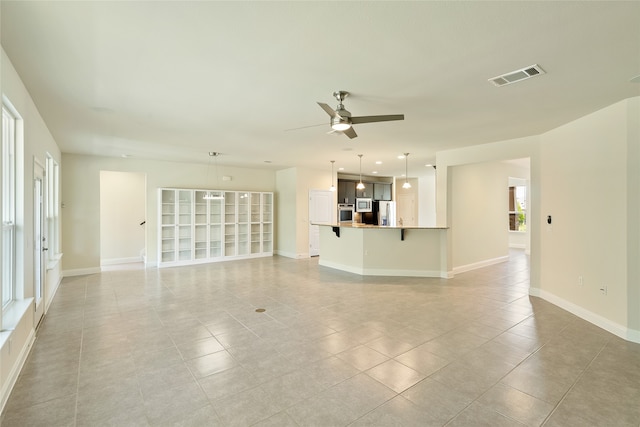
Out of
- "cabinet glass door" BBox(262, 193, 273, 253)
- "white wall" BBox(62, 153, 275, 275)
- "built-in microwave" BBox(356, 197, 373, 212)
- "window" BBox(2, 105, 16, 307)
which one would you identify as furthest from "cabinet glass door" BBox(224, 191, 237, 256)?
"window" BBox(2, 105, 16, 307)

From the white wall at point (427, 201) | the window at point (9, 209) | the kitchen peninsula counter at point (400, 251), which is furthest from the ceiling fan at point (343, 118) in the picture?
the white wall at point (427, 201)

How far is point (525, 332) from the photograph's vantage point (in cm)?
353

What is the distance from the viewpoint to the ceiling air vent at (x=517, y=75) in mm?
2596

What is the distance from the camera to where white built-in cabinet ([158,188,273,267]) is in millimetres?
7730

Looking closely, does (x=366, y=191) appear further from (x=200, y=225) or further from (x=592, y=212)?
(x=592, y=212)

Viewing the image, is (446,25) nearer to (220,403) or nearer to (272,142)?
(220,403)

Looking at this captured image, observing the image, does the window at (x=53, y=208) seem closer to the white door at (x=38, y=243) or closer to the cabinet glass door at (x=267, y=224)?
the white door at (x=38, y=243)

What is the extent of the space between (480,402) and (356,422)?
965 mm

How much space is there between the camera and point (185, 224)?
788cm

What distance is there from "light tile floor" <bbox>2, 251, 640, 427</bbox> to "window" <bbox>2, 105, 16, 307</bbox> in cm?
73

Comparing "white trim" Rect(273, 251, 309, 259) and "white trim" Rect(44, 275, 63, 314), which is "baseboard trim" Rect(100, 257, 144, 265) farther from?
"white trim" Rect(273, 251, 309, 259)

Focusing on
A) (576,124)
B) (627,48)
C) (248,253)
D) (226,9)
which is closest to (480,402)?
(627,48)

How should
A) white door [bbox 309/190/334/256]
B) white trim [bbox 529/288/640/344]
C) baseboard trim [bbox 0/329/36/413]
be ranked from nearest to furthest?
baseboard trim [bbox 0/329/36/413]
white trim [bbox 529/288/640/344]
white door [bbox 309/190/334/256]

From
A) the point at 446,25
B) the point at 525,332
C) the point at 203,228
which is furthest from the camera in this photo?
the point at 203,228
